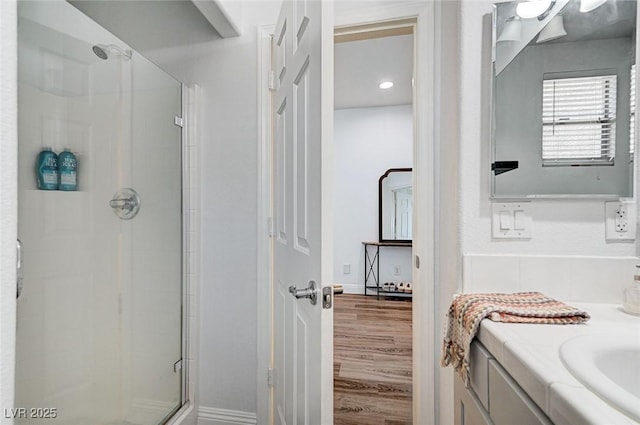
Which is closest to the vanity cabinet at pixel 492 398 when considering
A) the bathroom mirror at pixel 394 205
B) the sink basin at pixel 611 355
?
the sink basin at pixel 611 355

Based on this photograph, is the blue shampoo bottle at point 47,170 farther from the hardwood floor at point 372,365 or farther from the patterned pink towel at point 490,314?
the hardwood floor at point 372,365

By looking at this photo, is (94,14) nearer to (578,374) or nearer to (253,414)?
(253,414)

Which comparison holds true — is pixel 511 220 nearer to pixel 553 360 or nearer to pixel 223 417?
pixel 553 360

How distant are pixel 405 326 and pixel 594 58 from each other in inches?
103

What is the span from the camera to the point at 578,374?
55 cm

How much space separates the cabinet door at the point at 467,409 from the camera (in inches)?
34.0

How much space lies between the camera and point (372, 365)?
91.0 inches

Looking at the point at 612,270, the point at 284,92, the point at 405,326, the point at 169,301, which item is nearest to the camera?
the point at 612,270

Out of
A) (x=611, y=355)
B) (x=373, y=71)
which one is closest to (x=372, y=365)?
(x=611, y=355)

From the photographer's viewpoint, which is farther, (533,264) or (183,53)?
(183,53)

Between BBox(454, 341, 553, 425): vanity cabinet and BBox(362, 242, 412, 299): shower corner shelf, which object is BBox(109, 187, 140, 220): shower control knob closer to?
BBox(454, 341, 553, 425): vanity cabinet

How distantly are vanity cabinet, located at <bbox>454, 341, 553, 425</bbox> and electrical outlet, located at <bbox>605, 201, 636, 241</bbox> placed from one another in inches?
25.4

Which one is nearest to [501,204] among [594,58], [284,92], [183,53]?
[594,58]

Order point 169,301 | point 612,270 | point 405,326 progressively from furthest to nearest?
point 405,326 → point 169,301 → point 612,270
